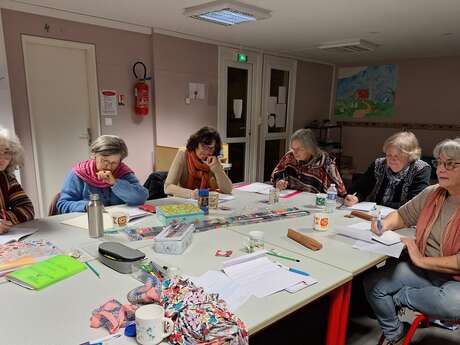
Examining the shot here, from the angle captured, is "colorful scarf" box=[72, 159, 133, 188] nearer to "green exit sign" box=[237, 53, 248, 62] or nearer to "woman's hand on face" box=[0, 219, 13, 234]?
"woman's hand on face" box=[0, 219, 13, 234]

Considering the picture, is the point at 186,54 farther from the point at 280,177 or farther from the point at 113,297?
the point at 113,297

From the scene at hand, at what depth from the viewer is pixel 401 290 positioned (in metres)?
1.69

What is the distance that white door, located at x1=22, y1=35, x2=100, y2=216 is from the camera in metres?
3.44

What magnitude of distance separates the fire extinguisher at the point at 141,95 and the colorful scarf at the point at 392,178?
2679mm

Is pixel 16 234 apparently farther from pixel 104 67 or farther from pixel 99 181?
pixel 104 67

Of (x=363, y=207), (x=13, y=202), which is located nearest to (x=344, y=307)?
(x=363, y=207)

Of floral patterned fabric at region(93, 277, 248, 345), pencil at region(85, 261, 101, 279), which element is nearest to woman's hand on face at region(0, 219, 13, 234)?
Answer: pencil at region(85, 261, 101, 279)

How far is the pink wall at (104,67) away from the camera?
10.5 feet

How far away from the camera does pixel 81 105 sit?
380 centimetres

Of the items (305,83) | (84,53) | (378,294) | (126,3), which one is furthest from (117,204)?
(305,83)

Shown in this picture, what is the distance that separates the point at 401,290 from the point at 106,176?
177cm

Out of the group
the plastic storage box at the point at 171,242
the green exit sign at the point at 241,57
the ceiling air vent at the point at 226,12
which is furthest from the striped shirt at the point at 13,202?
the green exit sign at the point at 241,57

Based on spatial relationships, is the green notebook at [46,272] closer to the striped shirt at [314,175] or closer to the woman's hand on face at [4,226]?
the woman's hand on face at [4,226]

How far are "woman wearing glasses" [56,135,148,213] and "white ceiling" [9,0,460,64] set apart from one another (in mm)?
1582
